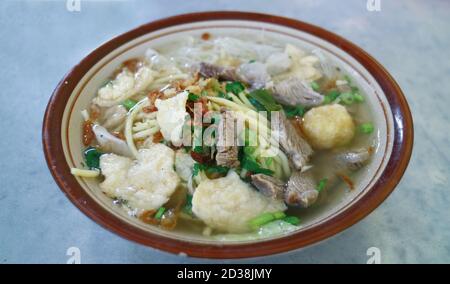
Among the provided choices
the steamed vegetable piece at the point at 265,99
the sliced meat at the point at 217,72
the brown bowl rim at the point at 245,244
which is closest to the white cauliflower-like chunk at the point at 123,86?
the brown bowl rim at the point at 245,244

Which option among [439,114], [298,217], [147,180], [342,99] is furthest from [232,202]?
[439,114]

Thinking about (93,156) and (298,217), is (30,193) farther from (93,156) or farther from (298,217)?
(298,217)

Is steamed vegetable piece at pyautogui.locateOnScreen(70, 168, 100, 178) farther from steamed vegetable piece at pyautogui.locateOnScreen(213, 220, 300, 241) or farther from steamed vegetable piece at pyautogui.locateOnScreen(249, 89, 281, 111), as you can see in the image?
A: steamed vegetable piece at pyautogui.locateOnScreen(249, 89, 281, 111)

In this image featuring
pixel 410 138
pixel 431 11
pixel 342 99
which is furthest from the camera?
pixel 431 11

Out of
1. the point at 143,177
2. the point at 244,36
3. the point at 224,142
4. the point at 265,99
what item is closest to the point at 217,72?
the point at 265,99

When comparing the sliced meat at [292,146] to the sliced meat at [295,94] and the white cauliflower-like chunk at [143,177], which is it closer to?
the sliced meat at [295,94]

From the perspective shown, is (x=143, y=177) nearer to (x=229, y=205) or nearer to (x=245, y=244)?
(x=229, y=205)
